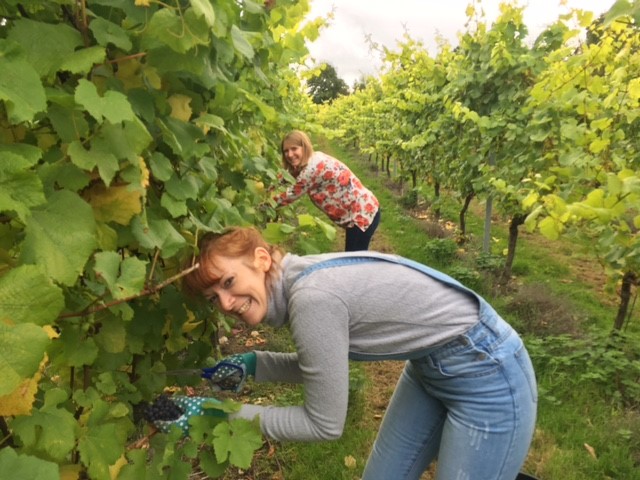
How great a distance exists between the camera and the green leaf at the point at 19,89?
2.45ft

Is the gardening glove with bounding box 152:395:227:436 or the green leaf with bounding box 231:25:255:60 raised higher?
the green leaf with bounding box 231:25:255:60

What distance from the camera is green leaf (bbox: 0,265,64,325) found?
2.33ft

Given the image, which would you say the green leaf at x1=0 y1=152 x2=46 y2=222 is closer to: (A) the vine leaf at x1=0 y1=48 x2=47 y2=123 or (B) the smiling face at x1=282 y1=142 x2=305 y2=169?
(A) the vine leaf at x1=0 y1=48 x2=47 y2=123

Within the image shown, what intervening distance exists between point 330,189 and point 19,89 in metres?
4.00

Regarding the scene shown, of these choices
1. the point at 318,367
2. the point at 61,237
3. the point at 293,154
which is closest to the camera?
the point at 61,237

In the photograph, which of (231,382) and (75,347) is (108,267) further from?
(231,382)

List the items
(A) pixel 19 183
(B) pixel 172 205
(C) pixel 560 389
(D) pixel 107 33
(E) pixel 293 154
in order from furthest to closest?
(E) pixel 293 154, (C) pixel 560 389, (B) pixel 172 205, (D) pixel 107 33, (A) pixel 19 183

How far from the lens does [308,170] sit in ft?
14.8

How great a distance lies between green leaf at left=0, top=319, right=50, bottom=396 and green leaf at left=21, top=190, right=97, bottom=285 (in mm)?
166

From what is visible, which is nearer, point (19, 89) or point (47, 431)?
point (19, 89)

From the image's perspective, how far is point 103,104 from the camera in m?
0.86

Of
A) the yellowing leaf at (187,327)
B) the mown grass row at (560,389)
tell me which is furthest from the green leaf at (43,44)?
the mown grass row at (560,389)

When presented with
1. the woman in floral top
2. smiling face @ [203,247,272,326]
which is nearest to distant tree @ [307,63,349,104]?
the woman in floral top

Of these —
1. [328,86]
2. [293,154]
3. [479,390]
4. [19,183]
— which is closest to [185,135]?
[19,183]
